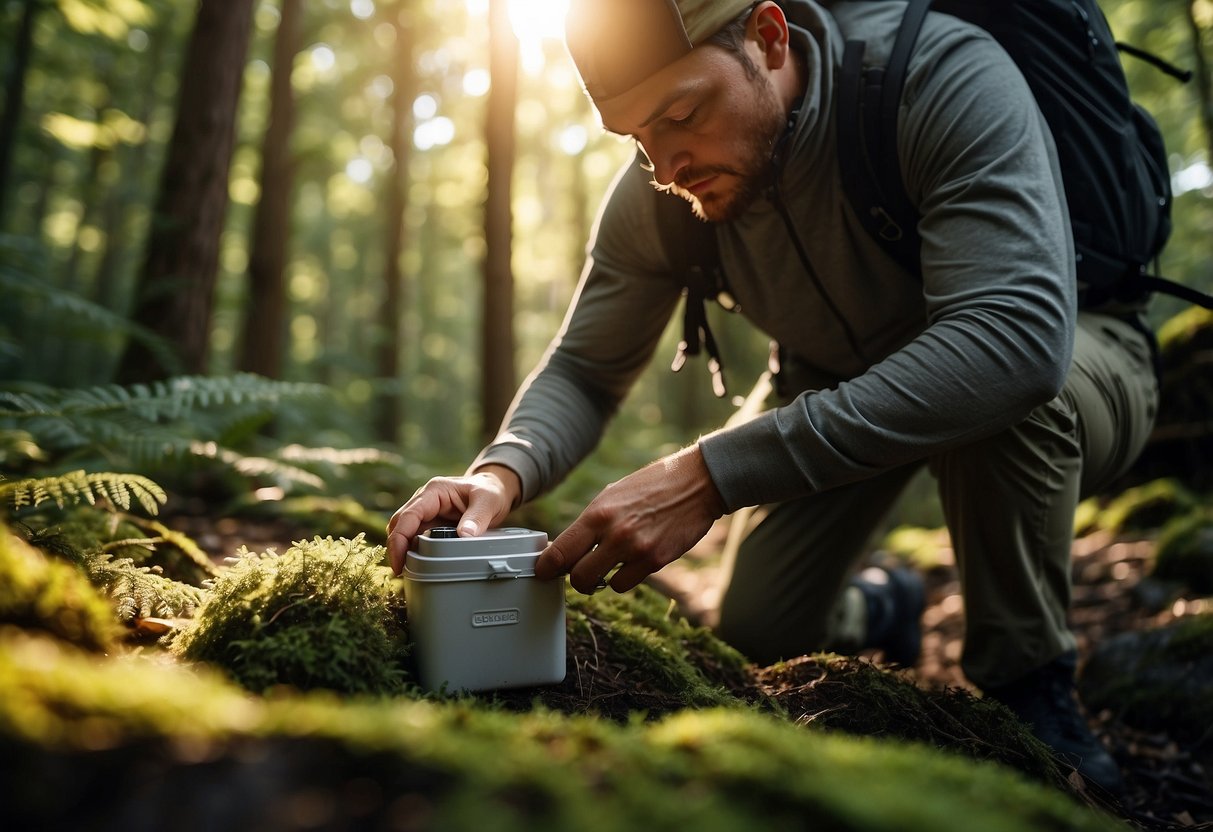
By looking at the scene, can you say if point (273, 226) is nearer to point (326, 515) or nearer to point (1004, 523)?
point (326, 515)

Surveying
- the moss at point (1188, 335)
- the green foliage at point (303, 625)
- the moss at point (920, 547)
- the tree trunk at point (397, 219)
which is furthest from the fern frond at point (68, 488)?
the tree trunk at point (397, 219)

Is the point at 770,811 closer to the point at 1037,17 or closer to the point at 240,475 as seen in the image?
the point at 1037,17

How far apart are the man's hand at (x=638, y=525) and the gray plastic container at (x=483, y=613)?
61mm

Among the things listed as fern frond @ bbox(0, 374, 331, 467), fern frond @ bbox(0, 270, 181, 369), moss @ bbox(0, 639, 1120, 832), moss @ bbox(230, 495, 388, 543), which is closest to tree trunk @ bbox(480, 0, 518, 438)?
moss @ bbox(230, 495, 388, 543)

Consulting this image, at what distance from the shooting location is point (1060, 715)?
99.2 inches

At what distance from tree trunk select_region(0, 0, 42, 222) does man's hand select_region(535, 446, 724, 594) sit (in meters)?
10.6

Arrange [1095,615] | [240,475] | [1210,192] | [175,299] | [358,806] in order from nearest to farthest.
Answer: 1. [358,806]
2. [1095,615]
3. [240,475]
4. [175,299]
5. [1210,192]

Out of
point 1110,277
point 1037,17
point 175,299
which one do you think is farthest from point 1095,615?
point 175,299

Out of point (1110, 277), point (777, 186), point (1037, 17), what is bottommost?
point (1110, 277)

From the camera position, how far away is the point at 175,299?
5047 millimetres

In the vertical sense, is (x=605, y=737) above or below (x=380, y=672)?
above

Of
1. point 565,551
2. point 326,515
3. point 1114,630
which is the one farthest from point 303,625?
point 1114,630

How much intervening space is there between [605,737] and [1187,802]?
8.24 ft

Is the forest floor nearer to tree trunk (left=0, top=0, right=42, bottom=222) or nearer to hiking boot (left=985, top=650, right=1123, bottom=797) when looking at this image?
hiking boot (left=985, top=650, right=1123, bottom=797)
